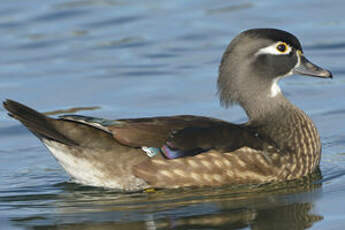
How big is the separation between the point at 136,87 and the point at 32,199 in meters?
4.00

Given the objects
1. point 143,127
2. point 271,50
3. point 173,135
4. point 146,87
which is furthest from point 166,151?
point 146,87

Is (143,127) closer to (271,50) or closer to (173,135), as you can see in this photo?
(173,135)

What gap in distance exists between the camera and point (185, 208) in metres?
7.63

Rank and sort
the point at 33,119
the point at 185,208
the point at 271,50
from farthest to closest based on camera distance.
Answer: the point at 271,50, the point at 33,119, the point at 185,208

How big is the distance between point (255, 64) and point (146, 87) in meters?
3.22

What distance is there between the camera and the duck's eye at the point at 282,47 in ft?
29.5

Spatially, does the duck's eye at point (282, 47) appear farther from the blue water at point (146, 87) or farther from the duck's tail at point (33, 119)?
the duck's tail at point (33, 119)

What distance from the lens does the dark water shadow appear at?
722 cm

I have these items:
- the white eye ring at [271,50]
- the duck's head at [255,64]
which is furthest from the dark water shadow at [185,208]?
the white eye ring at [271,50]

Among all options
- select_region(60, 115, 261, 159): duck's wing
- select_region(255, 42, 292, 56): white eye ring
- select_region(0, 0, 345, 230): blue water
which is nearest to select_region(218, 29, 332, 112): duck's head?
select_region(255, 42, 292, 56): white eye ring

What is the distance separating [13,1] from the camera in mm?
16594

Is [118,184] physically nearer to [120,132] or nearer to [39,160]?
[120,132]

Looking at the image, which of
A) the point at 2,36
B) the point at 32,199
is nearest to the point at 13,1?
the point at 2,36

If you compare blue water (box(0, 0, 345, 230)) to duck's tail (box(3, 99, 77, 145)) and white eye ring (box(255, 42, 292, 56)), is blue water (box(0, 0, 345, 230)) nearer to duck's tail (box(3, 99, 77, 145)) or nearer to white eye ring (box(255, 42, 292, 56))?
duck's tail (box(3, 99, 77, 145))
